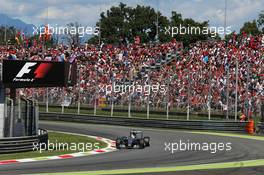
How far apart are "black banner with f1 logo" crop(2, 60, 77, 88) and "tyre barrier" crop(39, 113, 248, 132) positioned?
483 inches

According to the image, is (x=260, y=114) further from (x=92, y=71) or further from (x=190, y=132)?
(x=92, y=71)

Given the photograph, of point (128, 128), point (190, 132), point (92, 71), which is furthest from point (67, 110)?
point (190, 132)

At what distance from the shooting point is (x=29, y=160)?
15305 mm

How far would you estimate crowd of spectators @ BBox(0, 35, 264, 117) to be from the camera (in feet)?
91.2

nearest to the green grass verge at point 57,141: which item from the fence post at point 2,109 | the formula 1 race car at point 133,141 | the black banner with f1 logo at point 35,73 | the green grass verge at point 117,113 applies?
the formula 1 race car at point 133,141

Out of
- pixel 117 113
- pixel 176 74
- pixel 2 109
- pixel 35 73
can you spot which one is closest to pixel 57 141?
pixel 2 109

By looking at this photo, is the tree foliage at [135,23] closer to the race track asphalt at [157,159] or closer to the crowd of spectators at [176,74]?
the crowd of spectators at [176,74]

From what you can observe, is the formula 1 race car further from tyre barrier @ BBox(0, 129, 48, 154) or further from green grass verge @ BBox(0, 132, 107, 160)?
tyre barrier @ BBox(0, 129, 48, 154)

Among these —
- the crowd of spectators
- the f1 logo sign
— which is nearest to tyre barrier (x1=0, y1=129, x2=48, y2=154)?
the f1 logo sign

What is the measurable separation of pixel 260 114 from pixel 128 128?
7.02 meters

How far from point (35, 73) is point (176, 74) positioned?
48.1 feet

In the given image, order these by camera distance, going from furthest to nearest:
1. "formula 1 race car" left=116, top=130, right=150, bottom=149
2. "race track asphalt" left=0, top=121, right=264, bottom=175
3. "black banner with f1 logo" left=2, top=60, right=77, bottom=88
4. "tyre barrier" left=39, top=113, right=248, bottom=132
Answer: "tyre barrier" left=39, top=113, right=248, bottom=132
"formula 1 race car" left=116, top=130, right=150, bottom=149
"black banner with f1 logo" left=2, top=60, right=77, bottom=88
"race track asphalt" left=0, top=121, right=264, bottom=175

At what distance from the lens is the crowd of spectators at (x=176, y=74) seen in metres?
27.8

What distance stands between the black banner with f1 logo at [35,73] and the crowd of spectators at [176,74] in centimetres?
414
